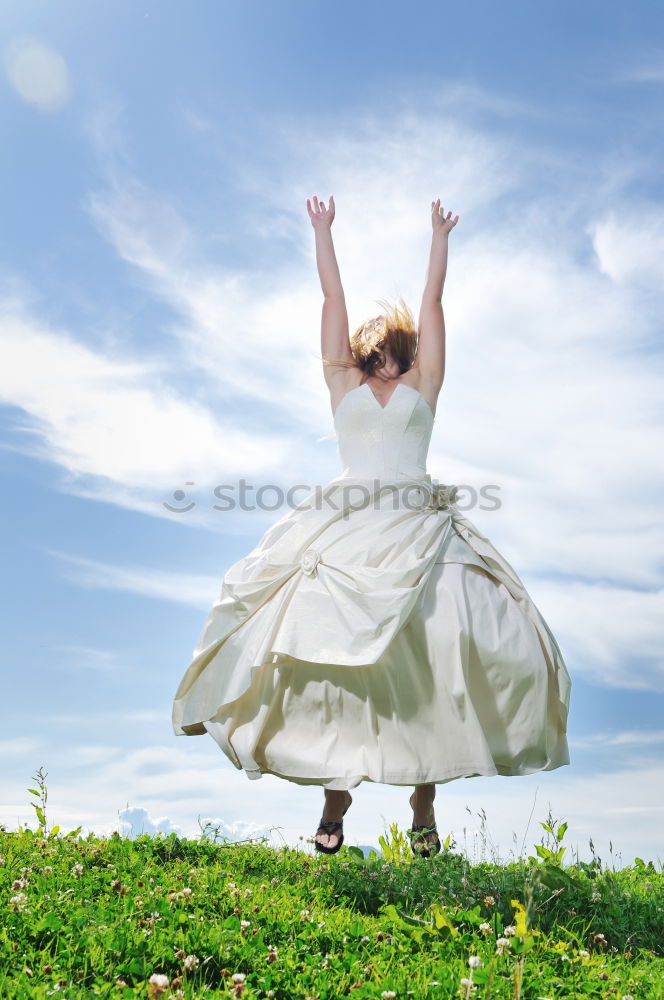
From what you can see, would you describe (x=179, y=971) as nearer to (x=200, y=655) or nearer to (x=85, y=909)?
(x=85, y=909)

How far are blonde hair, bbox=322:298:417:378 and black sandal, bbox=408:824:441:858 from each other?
11.8 ft

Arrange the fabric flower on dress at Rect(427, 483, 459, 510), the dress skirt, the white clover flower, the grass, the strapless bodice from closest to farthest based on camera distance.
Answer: the white clover flower
the grass
the dress skirt
the fabric flower on dress at Rect(427, 483, 459, 510)
the strapless bodice

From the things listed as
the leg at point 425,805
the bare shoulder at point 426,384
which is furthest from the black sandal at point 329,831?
the bare shoulder at point 426,384

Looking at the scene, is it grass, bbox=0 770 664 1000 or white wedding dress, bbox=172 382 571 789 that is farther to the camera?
white wedding dress, bbox=172 382 571 789

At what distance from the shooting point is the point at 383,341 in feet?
24.1

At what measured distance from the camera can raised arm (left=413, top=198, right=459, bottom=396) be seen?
7.11 m

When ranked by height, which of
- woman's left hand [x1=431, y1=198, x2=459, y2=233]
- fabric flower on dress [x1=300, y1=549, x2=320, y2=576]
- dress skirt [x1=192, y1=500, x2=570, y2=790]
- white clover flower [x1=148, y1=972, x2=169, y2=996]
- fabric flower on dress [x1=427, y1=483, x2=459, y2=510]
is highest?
woman's left hand [x1=431, y1=198, x2=459, y2=233]

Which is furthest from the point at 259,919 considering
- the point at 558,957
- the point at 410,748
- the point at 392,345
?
the point at 392,345

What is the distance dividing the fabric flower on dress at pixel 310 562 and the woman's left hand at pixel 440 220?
3.31 m

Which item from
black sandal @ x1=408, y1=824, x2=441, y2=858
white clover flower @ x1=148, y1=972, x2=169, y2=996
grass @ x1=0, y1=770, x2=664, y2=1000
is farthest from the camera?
black sandal @ x1=408, y1=824, x2=441, y2=858

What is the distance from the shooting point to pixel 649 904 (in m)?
5.12

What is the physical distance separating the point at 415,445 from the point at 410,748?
247 cm

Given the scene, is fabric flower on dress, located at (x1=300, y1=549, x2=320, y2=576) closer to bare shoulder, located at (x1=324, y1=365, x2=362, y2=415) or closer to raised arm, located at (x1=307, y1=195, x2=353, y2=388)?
bare shoulder, located at (x1=324, y1=365, x2=362, y2=415)

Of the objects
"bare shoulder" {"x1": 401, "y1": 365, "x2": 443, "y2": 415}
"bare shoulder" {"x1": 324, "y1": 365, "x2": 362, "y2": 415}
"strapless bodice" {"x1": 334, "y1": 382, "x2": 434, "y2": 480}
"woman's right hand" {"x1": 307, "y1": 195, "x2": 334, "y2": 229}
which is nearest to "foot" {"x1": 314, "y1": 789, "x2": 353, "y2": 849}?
"strapless bodice" {"x1": 334, "y1": 382, "x2": 434, "y2": 480}
